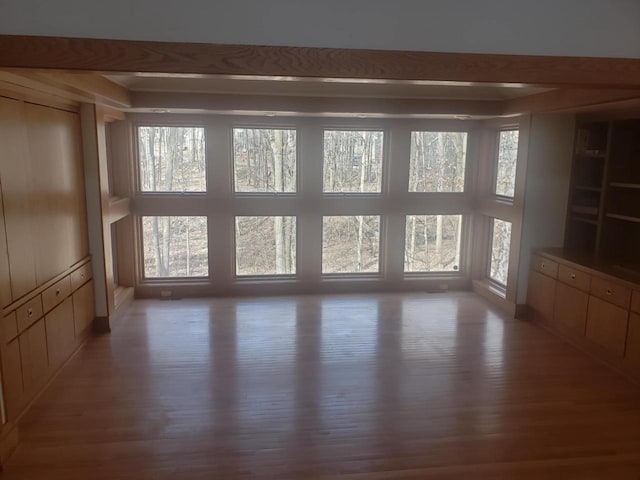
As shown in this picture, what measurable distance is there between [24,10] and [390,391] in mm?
3417

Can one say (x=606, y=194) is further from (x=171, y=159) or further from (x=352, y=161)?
(x=171, y=159)

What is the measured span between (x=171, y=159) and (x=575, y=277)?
193 inches

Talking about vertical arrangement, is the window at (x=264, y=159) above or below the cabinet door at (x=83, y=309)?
above

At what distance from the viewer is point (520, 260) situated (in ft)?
17.7

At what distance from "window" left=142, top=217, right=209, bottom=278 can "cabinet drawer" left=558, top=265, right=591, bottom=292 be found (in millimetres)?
4301

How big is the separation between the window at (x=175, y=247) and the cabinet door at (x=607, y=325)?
454 cm

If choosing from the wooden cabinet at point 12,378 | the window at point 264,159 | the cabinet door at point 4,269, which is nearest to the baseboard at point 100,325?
the wooden cabinet at point 12,378

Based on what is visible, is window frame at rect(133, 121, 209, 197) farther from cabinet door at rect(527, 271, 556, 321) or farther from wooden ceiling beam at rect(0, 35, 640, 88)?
cabinet door at rect(527, 271, 556, 321)

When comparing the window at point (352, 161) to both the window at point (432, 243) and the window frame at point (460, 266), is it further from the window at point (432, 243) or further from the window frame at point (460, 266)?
the window frame at point (460, 266)

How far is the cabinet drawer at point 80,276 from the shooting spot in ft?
14.1

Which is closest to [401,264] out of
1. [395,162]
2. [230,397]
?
[395,162]

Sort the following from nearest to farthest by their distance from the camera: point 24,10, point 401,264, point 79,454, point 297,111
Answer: point 24,10 < point 79,454 < point 297,111 < point 401,264

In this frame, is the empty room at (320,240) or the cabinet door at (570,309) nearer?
the empty room at (320,240)

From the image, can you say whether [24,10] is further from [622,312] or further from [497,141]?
[497,141]
